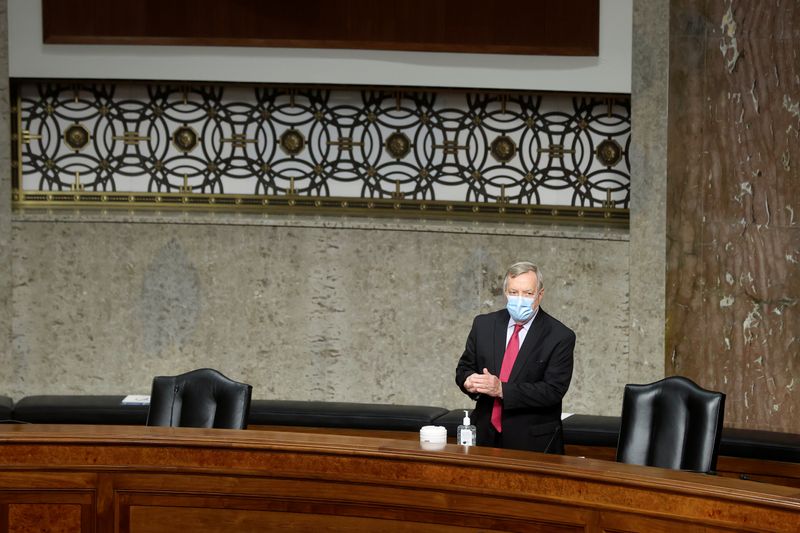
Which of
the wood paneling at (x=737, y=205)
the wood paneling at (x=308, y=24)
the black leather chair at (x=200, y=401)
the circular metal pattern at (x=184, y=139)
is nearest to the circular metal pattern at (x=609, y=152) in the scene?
the wood paneling at (x=737, y=205)

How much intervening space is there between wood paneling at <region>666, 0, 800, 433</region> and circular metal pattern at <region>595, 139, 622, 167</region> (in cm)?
38

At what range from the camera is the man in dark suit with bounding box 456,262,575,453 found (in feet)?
13.5

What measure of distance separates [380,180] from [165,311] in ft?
4.54

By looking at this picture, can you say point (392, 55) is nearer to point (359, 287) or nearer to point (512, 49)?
point (512, 49)

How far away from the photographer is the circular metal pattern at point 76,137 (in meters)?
6.14

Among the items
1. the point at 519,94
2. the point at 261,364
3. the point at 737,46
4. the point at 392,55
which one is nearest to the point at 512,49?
the point at 519,94

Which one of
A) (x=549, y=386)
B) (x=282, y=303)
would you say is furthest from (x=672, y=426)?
(x=282, y=303)

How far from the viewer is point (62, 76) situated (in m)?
5.95

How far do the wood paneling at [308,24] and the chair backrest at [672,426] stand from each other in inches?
93.7

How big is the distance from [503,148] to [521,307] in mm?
2135

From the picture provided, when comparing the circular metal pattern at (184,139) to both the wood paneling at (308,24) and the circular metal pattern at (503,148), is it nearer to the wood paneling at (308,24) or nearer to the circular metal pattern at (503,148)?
the wood paneling at (308,24)

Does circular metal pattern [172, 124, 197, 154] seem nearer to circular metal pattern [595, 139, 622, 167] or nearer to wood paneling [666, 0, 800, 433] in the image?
circular metal pattern [595, 139, 622, 167]

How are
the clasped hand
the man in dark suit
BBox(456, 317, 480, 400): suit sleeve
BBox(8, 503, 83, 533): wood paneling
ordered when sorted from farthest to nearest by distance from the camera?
1. BBox(456, 317, 480, 400): suit sleeve
2. the man in dark suit
3. the clasped hand
4. BBox(8, 503, 83, 533): wood paneling

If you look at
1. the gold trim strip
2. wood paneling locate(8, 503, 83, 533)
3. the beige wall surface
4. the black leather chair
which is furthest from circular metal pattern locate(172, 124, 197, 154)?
wood paneling locate(8, 503, 83, 533)
